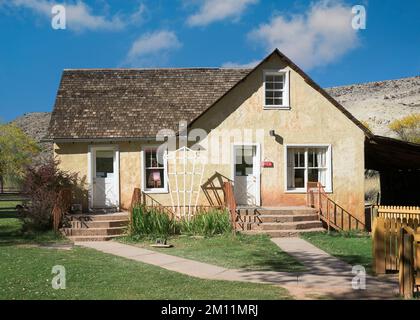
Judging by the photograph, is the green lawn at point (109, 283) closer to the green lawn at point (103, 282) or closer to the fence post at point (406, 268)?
the green lawn at point (103, 282)

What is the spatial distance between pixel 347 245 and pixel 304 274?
4.81 meters

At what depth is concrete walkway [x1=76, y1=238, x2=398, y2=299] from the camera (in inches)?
332

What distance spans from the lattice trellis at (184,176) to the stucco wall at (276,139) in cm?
30

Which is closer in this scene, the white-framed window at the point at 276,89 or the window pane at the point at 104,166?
the white-framed window at the point at 276,89

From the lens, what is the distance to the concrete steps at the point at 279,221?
54.4 feet

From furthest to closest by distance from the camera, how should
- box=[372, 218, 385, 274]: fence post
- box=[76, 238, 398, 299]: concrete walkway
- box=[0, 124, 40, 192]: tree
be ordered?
box=[0, 124, 40, 192]: tree, box=[372, 218, 385, 274]: fence post, box=[76, 238, 398, 299]: concrete walkway

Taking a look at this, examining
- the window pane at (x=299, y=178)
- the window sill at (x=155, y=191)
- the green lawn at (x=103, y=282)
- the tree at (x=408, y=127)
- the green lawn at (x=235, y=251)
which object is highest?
the tree at (x=408, y=127)

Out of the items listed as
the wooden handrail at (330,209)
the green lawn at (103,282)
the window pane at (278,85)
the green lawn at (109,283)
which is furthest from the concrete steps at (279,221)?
the green lawn at (109,283)

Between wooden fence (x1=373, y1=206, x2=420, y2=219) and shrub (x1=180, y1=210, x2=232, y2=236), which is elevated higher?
wooden fence (x1=373, y1=206, x2=420, y2=219)

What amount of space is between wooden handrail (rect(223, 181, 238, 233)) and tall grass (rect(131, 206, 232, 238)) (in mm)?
229

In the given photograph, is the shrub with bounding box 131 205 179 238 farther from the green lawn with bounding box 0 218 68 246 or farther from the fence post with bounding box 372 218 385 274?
the fence post with bounding box 372 218 385 274

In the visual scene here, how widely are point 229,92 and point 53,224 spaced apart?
819 cm

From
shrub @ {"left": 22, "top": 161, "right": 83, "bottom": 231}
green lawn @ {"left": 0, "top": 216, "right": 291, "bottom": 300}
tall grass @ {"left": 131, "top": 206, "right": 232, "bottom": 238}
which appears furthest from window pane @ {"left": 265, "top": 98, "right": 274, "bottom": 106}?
green lawn @ {"left": 0, "top": 216, "right": 291, "bottom": 300}
